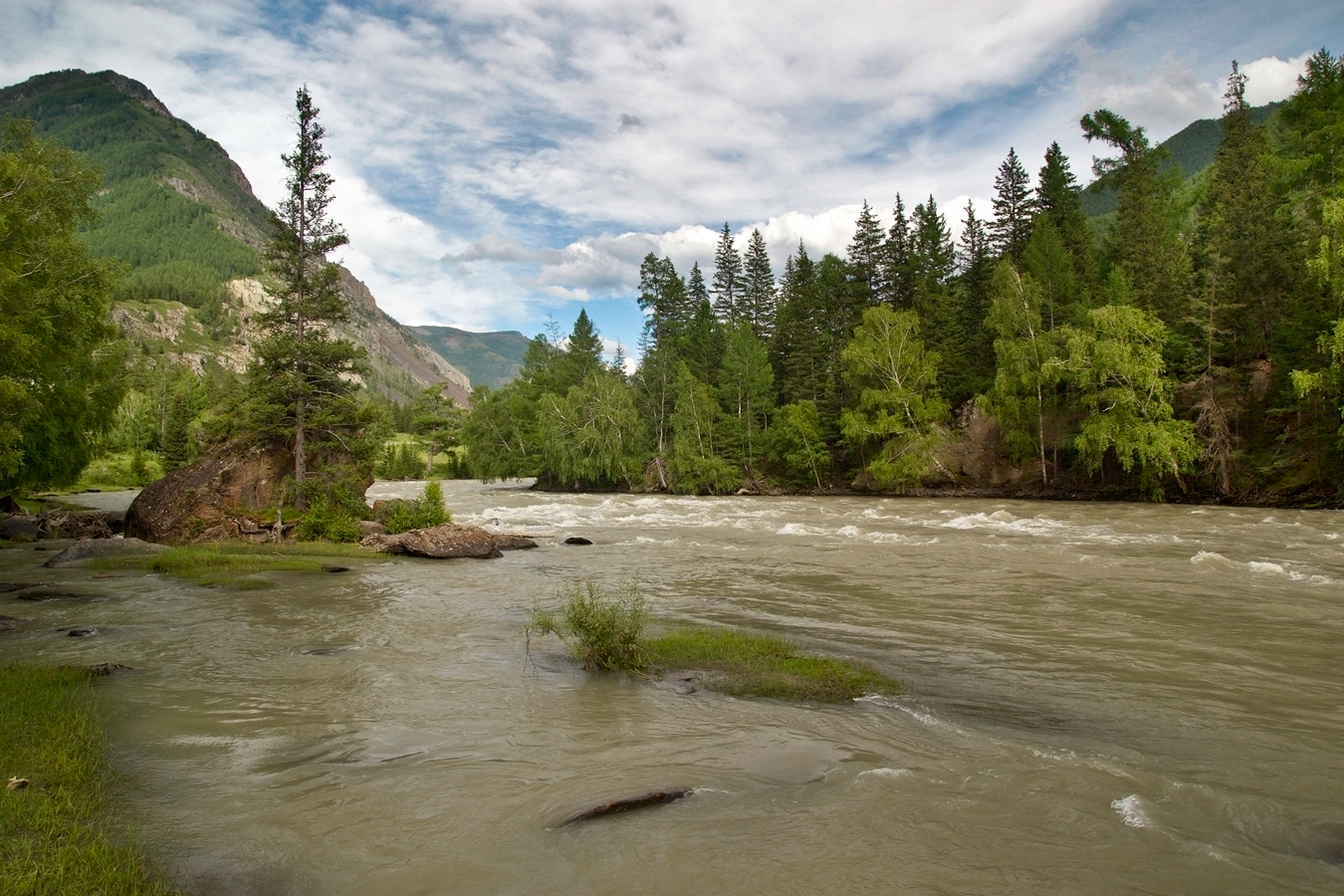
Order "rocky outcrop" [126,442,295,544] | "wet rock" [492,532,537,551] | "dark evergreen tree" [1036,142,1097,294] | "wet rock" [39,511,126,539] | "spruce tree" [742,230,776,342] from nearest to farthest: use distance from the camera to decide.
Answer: "rocky outcrop" [126,442,295,544] → "wet rock" [492,532,537,551] → "wet rock" [39,511,126,539] → "dark evergreen tree" [1036,142,1097,294] → "spruce tree" [742,230,776,342]

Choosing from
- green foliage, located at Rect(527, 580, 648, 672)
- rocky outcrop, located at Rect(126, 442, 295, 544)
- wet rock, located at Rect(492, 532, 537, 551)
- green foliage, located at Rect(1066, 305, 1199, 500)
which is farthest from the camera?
green foliage, located at Rect(1066, 305, 1199, 500)

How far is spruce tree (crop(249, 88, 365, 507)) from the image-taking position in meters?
26.5

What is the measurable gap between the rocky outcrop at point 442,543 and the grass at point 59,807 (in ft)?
48.2

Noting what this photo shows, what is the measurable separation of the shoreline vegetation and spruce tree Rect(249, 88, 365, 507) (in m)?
19.7

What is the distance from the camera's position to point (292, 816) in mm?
5820

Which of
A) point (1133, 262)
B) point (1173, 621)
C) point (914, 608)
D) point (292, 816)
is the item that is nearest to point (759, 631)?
point (914, 608)

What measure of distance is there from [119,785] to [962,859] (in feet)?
23.1

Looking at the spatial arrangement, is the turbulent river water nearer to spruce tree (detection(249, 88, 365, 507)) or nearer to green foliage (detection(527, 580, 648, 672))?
green foliage (detection(527, 580, 648, 672))

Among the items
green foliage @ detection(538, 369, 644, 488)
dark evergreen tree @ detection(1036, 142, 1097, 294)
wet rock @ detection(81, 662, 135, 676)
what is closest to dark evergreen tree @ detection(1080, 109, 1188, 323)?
dark evergreen tree @ detection(1036, 142, 1097, 294)

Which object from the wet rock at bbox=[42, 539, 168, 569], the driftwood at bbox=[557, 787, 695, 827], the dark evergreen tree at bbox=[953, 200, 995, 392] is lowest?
the driftwood at bbox=[557, 787, 695, 827]

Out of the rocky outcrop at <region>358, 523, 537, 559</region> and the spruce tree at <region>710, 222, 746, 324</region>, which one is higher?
the spruce tree at <region>710, 222, 746, 324</region>

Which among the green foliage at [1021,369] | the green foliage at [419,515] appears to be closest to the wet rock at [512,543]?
the green foliage at [419,515]

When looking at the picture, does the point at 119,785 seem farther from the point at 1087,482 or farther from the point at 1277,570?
the point at 1087,482

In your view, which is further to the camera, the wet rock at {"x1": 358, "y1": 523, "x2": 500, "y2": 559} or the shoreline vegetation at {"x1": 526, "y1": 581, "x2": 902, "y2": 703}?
the wet rock at {"x1": 358, "y1": 523, "x2": 500, "y2": 559}
